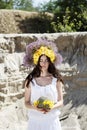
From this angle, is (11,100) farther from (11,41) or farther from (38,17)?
(38,17)

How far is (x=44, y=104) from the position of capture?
14.0 ft

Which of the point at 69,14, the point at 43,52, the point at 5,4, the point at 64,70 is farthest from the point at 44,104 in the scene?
the point at 5,4

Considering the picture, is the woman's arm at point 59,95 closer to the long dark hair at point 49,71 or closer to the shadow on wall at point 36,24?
the long dark hair at point 49,71

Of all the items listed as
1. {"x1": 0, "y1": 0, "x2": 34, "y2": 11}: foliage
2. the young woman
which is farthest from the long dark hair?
{"x1": 0, "y1": 0, "x2": 34, "y2": 11}: foliage

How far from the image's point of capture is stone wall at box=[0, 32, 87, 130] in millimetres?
11867

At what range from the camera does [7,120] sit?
11.2 m

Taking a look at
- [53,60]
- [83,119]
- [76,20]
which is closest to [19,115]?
[83,119]

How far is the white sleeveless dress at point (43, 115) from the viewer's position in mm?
4273

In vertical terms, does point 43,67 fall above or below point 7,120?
above

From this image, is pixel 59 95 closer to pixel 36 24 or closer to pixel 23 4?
pixel 36 24

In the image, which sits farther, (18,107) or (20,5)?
(20,5)

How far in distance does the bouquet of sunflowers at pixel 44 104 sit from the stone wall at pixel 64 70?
279 inches

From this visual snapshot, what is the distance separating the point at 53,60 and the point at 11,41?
26.0ft

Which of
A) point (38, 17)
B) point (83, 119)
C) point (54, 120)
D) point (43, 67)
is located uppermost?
point (43, 67)
